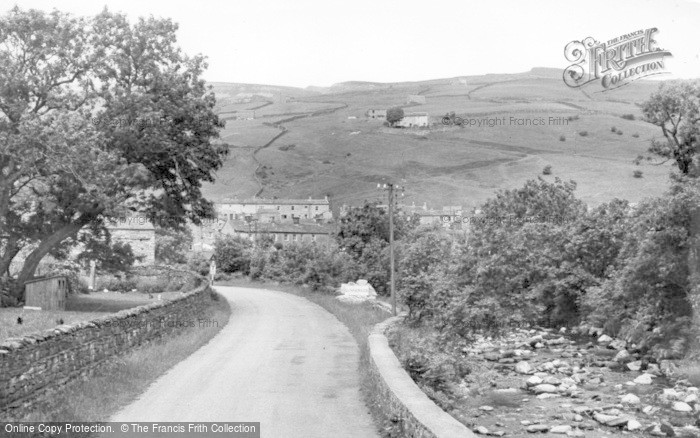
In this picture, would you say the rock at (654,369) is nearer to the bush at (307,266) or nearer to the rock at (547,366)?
the rock at (547,366)

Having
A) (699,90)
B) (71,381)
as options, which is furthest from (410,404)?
(699,90)

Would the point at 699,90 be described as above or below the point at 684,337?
above

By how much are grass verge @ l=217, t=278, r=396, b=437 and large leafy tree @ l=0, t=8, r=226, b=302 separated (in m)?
9.72

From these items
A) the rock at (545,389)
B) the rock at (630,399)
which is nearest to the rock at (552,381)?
the rock at (545,389)

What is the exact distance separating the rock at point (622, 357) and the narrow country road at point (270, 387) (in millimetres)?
9045

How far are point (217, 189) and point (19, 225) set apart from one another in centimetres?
10313

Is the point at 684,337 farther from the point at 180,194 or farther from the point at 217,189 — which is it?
the point at 217,189

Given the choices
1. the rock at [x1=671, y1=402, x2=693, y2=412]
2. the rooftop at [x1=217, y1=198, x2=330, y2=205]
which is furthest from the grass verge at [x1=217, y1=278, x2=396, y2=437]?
the rooftop at [x1=217, y1=198, x2=330, y2=205]

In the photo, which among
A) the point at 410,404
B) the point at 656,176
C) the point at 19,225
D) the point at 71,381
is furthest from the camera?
the point at 656,176

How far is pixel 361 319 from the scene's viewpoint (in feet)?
101

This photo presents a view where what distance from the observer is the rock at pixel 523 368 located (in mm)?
24984

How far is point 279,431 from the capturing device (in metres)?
11.1

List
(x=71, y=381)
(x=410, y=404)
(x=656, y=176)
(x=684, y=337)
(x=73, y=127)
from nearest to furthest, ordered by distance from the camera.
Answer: (x=410, y=404), (x=71, y=381), (x=684, y=337), (x=73, y=127), (x=656, y=176)

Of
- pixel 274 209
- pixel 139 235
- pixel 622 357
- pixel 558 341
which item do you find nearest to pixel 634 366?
pixel 622 357
